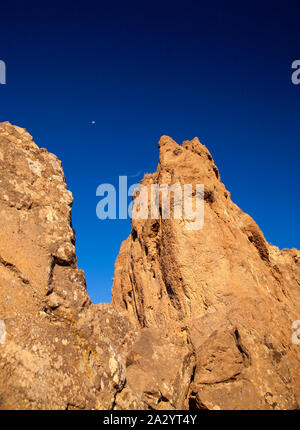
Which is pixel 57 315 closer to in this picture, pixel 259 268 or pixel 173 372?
pixel 173 372

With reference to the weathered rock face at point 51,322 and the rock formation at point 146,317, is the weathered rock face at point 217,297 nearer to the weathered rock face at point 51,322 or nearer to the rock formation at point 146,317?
the rock formation at point 146,317

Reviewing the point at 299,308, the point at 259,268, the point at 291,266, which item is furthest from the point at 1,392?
the point at 291,266

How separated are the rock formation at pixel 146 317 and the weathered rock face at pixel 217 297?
0.14ft

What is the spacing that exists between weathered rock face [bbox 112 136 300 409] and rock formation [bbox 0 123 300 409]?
4 cm

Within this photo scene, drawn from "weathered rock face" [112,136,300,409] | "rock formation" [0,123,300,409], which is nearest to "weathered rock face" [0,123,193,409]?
"rock formation" [0,123,300,409]

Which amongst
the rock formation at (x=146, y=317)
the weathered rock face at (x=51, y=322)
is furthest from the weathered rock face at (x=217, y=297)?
the weathered rock face at (x=51, y=322)

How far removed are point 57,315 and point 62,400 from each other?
1829mm

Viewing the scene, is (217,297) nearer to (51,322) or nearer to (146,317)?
(146,317)

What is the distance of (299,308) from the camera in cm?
1689

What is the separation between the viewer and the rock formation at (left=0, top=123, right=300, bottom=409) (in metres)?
7.01

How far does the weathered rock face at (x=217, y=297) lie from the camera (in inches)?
385
